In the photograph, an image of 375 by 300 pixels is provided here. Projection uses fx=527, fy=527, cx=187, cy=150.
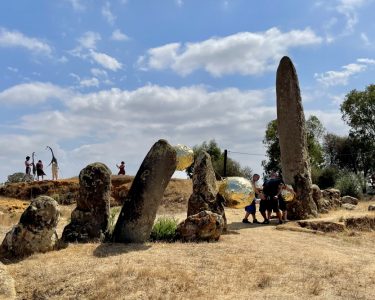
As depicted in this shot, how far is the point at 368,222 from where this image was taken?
1616cm

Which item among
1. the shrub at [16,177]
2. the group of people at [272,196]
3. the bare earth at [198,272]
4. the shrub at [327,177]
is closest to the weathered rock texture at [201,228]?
the bare earth at [198,272]

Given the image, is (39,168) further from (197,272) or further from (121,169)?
(197,272)

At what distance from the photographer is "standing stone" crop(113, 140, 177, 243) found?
36.3ft

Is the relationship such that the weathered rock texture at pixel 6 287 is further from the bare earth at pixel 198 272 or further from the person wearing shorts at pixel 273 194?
the person wearing shorts at pixel 273 194

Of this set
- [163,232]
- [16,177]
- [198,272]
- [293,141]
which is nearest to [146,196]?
[163,232]

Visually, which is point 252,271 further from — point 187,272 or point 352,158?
point 352,158

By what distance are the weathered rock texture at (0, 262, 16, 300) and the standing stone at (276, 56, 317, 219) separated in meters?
10.4

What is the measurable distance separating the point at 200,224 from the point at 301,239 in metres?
2.92

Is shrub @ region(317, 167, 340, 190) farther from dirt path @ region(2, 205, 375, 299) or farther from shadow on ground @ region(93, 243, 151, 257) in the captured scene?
shadow on ground @ region(93, 243, 151, 257)

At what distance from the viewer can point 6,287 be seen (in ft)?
26.8

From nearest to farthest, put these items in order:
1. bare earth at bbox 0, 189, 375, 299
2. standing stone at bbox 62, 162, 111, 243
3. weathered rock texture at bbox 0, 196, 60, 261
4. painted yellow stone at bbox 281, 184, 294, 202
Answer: bare earth at bbox 0, 189, 375, 299
weathered rock texture at bbox 0, 196, 60, 261
standing stone at bbox 62, 162, 111, 243
painted yellow stone at bbox 281, 184, 294, 202

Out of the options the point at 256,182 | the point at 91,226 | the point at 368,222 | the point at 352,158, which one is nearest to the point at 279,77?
the point at 256,182

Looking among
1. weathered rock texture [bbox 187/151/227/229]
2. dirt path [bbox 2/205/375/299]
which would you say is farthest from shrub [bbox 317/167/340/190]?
dirt path [bbox 2/205/375/299]

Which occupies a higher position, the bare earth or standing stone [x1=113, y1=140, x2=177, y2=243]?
standing stone [x1=113, y1=140, x2=177, y2=243]
